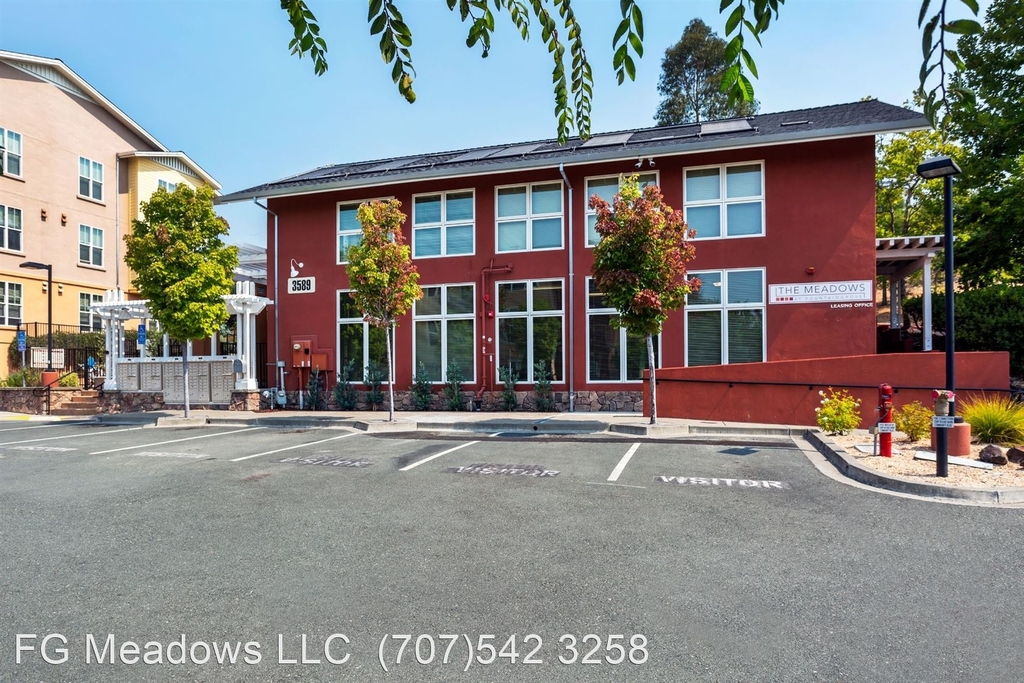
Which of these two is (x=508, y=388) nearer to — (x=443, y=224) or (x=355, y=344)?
(x=355, y=344)

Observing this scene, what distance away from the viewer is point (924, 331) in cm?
1606

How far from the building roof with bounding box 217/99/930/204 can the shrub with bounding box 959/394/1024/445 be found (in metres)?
7.38

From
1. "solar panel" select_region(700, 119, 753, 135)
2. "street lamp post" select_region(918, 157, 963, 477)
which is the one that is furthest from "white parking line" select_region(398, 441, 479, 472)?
"solar panel" select_region(700, 119, 753, 135)

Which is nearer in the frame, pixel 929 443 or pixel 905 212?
pixel 929 443

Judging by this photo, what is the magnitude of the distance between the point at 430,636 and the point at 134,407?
2167 centimetres

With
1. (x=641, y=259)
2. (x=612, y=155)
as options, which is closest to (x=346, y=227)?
(x=612, y=155)

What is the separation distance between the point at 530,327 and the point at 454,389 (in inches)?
116

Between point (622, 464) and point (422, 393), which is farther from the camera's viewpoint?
point (422, 393)

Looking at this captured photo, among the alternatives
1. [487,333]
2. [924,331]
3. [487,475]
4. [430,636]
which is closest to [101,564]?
[430,636]

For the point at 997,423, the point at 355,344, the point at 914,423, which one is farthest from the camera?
the point at 355,344

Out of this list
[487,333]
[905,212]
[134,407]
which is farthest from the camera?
[905,212]

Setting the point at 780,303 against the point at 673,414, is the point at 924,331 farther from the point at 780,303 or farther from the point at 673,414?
the point at 673,414

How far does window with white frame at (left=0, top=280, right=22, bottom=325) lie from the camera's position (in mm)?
25016

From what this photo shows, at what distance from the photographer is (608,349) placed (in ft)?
58.9
